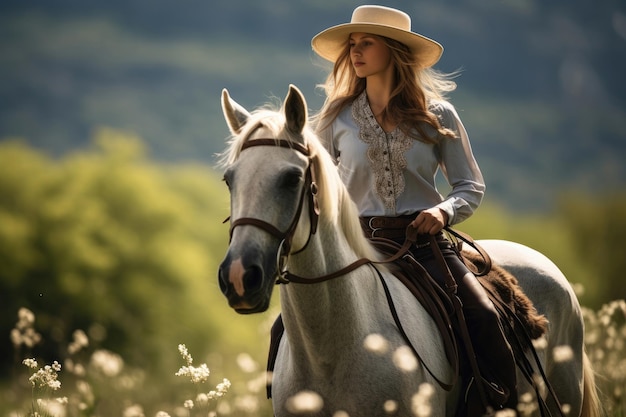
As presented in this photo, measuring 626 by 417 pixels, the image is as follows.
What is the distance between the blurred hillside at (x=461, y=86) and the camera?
424ft

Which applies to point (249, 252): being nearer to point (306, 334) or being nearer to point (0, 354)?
point (306, 334)

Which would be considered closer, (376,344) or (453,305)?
(376,344)

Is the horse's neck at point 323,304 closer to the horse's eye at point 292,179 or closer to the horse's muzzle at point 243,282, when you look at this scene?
the horse's eye at point 292,179

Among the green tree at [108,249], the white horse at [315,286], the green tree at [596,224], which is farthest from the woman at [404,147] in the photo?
the green tree at [108,249]

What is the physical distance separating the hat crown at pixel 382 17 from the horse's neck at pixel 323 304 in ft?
5.70

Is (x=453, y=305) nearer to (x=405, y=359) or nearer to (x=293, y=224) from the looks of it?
(x=405, y=359)

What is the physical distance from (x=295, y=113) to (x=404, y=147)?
125 cm

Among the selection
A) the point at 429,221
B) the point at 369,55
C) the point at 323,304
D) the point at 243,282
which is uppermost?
the point at 369,55

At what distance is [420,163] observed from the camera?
16.6 ft

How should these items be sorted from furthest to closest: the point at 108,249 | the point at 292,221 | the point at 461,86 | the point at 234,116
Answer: the point at 461,86
the point at 108,249
the point at 234,116
the point at 292,221

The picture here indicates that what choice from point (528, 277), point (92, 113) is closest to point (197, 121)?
point (92, 113)

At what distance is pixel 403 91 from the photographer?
5.24 metres

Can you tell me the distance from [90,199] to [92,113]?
12885 centimetres

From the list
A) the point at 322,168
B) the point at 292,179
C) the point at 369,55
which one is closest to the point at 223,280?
the point at 292,179
